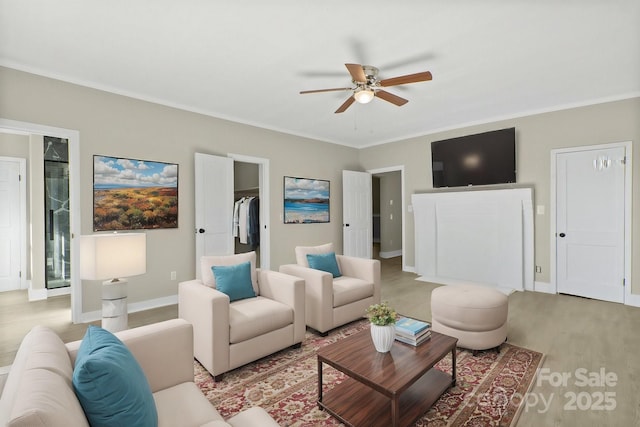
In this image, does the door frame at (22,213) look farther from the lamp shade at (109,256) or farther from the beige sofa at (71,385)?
the beige sofa at (71,385)

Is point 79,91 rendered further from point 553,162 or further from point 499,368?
point 553,162

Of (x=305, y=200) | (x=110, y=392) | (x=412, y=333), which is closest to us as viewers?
(x=110, y=392)

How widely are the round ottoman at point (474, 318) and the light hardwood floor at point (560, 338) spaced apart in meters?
0.40

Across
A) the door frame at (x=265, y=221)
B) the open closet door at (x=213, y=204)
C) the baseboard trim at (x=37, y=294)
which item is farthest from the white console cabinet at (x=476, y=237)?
the baseboard trim at (x=37, y=294)

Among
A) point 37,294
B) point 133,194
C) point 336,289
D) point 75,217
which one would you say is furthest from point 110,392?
point 37,294

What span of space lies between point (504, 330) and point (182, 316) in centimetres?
277

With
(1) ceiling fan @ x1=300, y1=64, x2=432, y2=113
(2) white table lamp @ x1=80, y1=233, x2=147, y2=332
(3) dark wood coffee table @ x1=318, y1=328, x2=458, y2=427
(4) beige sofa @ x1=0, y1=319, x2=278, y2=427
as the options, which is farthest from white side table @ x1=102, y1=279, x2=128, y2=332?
(1) ceiling fan @ x1=300, y1=64, x2=432, y2=113

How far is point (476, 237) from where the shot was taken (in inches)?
197

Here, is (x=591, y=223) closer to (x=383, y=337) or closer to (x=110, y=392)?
(x=383, y=337)

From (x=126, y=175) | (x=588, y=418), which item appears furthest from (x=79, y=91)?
(x=588, y=418)

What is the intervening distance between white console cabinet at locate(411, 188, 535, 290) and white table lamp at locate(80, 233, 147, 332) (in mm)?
4524

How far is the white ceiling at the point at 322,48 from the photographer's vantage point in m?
2.27

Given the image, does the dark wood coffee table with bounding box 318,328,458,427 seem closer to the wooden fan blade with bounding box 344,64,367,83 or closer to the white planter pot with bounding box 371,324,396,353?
the white planter pot with bounding box 371,324,396,353

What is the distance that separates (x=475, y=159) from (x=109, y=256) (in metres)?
4.99
